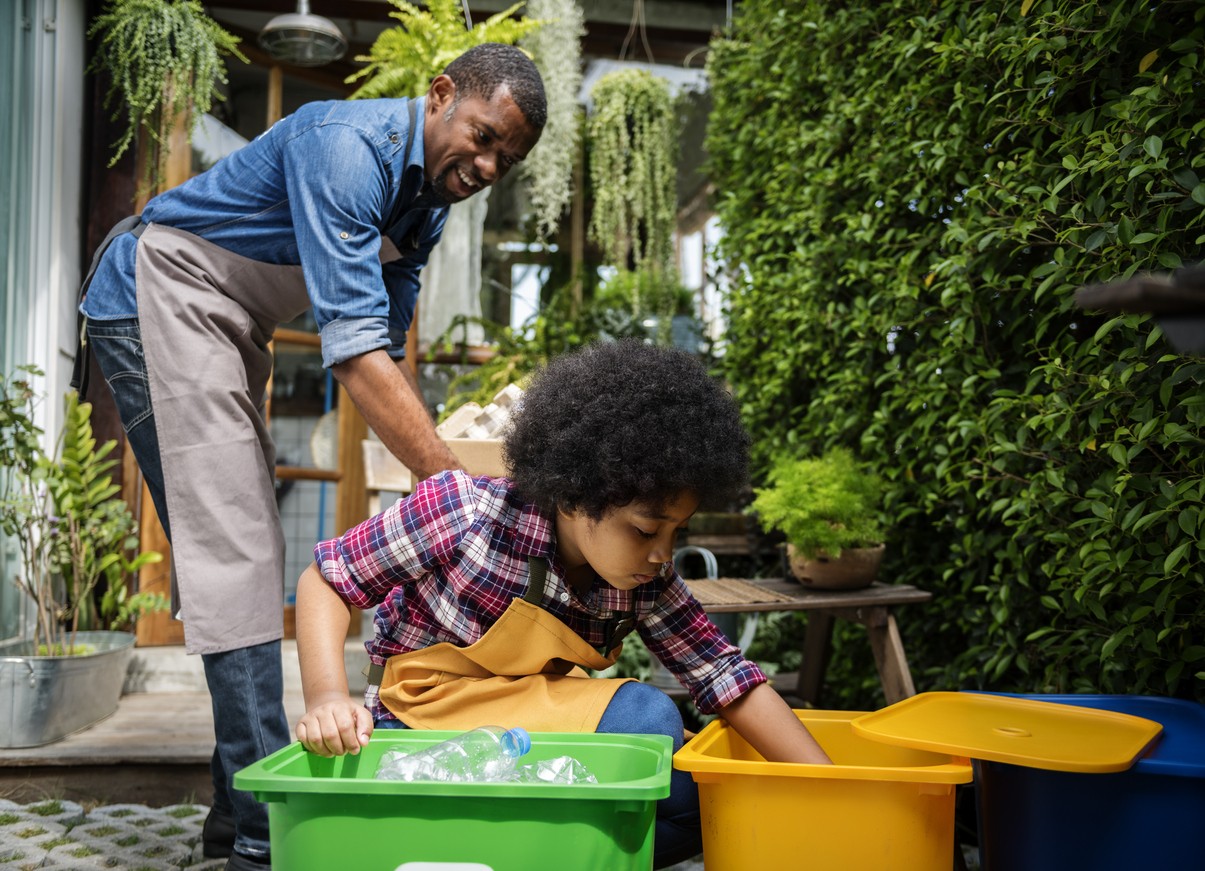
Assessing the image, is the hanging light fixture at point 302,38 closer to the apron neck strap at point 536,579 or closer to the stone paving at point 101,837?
the stone paving at point 101,837

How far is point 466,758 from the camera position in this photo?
4.52 ft

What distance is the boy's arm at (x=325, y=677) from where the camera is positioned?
1317mm

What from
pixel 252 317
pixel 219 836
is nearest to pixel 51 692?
pixel 219 836

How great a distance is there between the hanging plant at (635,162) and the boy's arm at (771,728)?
10.2ft

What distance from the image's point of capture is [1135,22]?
1.84 meters

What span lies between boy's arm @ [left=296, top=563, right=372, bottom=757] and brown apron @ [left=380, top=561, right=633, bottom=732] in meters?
0.13

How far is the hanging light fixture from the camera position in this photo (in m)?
3.89

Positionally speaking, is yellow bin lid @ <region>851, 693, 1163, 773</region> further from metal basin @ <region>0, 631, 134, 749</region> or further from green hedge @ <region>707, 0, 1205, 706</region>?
metal basin @ <region>0, 631, 134, 749</region>

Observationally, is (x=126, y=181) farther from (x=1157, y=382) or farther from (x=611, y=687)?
(x=1157, y=382)

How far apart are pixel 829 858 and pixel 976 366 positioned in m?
1.40

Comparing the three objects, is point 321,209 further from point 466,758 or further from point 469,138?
point 466,758

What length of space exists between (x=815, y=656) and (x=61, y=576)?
2.43 meters

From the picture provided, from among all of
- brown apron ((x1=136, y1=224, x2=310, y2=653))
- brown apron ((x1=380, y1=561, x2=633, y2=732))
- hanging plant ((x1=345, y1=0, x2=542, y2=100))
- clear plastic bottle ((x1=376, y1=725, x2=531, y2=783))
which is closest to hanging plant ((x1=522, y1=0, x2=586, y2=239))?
hanging plant ((x1=345, y1=0, x2=542, y2=100))

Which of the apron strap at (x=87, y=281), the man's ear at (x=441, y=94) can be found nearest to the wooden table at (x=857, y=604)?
the man's ear at (x=441, y=94)
